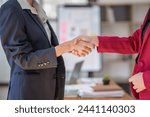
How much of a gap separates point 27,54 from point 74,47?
0.16 metres

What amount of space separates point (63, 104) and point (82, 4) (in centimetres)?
291

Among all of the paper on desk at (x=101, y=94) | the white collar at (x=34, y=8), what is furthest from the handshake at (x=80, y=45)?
the paper on desk at (x=101, y=94)

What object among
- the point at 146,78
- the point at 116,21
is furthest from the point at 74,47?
the point at 116,21

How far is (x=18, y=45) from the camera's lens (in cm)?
91

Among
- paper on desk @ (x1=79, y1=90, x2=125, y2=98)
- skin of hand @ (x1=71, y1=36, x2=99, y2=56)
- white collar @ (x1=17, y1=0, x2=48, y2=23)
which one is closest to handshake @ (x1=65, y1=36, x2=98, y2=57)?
skin of hand @ (x1=71, y1=36, x2=99, y2=56)

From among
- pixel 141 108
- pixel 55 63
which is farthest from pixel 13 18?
pixel 141 108

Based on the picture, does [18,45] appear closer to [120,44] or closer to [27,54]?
[27,54]

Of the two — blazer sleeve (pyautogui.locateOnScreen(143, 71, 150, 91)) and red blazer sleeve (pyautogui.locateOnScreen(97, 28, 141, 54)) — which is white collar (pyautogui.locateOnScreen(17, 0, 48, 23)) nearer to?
red blazer sleeve (pyautogui.locateOnScreen(97, 28, 141, 54))

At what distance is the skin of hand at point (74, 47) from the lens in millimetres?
950

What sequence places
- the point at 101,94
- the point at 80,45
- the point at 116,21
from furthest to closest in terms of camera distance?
the point at 116,21, the point at 101,94, the point at 80,45

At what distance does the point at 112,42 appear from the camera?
1.13m

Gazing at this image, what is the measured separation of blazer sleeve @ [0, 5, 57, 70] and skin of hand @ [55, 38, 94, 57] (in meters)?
0.02

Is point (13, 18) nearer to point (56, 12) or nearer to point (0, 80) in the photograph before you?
point (0, 80)

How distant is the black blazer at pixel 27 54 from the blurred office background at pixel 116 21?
8.73 ft
